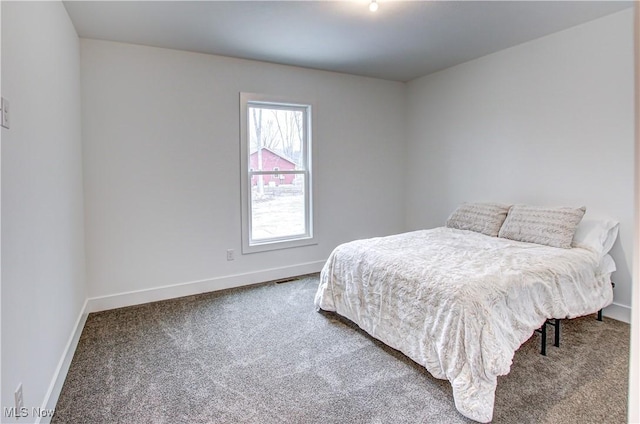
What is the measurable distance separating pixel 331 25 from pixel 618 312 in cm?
336

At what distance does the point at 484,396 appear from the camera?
5.75 feet

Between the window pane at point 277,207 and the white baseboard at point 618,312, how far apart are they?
3.00 meters

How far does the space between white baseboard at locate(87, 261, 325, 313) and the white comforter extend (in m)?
1.11

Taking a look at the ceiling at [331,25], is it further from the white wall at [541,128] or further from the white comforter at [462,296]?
the white comforter at [462,296]

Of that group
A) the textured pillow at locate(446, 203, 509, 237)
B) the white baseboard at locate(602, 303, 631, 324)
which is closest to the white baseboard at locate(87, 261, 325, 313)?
the textured pillow at locate(446, 203, 509, 237)

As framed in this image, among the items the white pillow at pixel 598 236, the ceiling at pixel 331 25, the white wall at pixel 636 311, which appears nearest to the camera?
the white wall at pixel 636 311

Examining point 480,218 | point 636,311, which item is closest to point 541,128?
point 480,218

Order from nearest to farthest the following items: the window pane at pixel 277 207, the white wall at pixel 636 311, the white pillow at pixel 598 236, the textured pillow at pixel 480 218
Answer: the white wall at pixel 636 311, the white pillow at pixel 598 236, the textured pillow at pixel 480 218, the window pane at pixel 277 207

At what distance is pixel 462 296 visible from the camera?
193cm

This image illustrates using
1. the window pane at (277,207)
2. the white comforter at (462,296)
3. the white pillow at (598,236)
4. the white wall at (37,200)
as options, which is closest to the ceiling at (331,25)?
the white wall at (37,200)

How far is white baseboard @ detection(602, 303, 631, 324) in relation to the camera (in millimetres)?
2857

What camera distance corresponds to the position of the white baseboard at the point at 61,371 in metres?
1.78

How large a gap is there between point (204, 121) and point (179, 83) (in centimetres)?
41

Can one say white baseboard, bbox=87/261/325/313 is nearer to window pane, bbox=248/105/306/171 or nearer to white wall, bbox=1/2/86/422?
white wall, bbox=1/2/86/422
